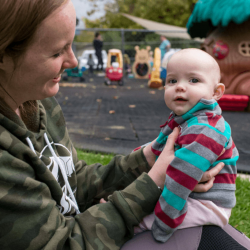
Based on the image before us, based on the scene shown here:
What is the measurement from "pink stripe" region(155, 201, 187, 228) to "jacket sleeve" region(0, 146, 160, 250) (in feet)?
0.12

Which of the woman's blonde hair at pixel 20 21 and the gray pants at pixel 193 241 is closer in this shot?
the woman's blonde hair at pixel 20 21

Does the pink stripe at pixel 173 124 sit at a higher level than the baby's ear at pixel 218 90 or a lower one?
lower

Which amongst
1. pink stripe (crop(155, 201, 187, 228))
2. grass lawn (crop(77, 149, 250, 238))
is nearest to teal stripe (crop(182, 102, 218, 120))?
pink stripe (crop(155, 201, 187, 228))

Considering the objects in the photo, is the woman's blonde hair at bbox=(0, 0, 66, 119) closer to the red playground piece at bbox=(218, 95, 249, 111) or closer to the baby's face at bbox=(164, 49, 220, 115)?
the baby's face at bbox=(164, 49, 220, 115)

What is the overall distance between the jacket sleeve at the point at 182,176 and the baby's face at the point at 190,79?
19 cm

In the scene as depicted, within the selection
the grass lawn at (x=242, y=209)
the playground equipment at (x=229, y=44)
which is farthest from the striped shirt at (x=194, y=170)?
the playground equipment at (x=229, y=44)

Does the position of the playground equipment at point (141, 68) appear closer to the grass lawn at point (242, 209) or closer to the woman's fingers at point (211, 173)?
the grass lawn at point (242, 209)

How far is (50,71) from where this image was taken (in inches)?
43.1

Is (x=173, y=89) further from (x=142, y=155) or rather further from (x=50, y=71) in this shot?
(x=50, y=71)

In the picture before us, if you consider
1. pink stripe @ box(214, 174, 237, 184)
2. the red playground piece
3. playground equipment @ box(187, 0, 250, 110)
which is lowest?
the red playground piece

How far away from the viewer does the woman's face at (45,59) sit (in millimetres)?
1016

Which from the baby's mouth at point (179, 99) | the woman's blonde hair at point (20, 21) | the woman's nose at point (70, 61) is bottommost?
the baby's mouth at point (179, 99)

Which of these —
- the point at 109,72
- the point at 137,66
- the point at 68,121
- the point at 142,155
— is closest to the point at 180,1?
the point at 137,66

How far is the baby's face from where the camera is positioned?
4.36ft
